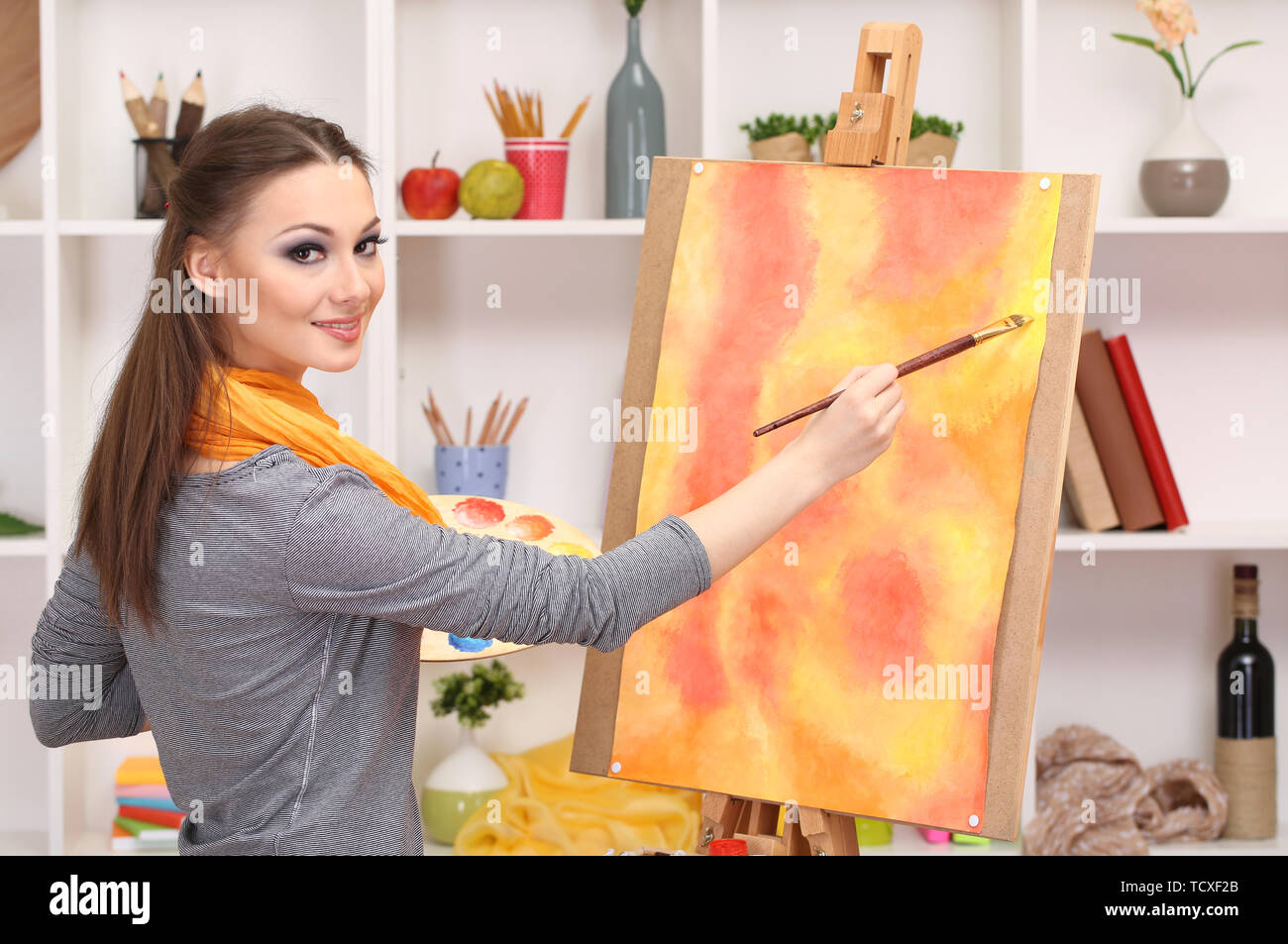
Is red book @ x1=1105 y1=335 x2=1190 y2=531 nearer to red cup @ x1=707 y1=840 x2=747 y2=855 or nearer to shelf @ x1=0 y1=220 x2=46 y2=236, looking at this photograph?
red cup @ x1=707 y1=840 x2=747 y2=855

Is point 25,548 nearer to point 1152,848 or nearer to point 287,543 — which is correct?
point 287,543

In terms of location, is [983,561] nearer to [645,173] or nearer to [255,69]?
[645,173]

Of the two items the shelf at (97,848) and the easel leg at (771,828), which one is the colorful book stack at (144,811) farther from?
the easel leg at (771,828)

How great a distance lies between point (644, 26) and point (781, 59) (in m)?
0.25

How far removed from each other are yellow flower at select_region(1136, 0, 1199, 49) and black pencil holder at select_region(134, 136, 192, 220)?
1.56 m

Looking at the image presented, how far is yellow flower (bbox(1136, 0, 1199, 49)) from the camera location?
1867 mm

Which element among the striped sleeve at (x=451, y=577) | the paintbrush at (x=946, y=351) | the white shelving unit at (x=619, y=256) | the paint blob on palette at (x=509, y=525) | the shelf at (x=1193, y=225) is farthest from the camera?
the white shelving unit at (x=619, y=256)

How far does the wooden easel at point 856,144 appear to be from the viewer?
1244mm

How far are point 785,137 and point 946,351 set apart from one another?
819 mm

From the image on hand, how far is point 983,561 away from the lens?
123 cm

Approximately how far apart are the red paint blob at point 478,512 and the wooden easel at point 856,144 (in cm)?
41

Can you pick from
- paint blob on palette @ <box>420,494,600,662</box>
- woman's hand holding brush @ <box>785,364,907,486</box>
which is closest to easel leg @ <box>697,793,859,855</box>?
paint blob on palette @ <box>420,494,600,662</box>

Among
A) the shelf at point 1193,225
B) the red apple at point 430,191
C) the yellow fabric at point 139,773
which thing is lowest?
the yellow fabric at point 139,773

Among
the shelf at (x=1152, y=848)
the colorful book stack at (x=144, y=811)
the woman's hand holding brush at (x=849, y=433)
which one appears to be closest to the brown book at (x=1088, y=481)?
the shelf at (x=1152, y=848)
